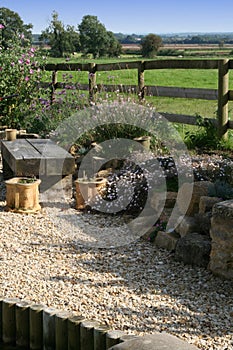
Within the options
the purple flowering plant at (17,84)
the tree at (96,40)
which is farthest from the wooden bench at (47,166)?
the tree at (96,40)

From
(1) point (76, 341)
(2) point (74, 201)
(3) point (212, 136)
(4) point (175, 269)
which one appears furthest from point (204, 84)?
(1) point (76, 341)

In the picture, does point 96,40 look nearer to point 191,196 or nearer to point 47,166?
point 47,166

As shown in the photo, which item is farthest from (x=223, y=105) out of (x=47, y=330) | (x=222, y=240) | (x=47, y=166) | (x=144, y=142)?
(x=47, y=330)

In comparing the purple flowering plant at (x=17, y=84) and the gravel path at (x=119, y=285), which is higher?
the purple flowering plant at (x=17, y=84)

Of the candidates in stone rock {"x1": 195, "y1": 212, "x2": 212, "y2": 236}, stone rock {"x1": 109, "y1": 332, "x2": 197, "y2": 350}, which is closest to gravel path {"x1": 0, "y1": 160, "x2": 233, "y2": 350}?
stone rock {"x1": 195, "y1": 212, "x2": 212, "y2": 236}

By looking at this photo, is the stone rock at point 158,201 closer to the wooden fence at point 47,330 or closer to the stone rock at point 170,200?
the stone rock at point 170,200

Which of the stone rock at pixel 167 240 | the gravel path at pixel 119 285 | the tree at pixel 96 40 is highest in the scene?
the tree at pixel 96 40

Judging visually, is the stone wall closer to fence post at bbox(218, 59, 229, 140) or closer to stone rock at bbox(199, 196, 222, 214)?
stone rock at bbox(199, 196, 222, 214)

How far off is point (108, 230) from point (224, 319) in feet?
6.83

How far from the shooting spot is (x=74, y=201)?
6.68 m

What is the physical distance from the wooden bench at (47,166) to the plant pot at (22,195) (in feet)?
0.56

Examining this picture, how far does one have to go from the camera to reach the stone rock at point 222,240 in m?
4.39

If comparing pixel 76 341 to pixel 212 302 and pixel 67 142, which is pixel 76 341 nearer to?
pixel 212 302

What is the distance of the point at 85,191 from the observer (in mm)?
6348
